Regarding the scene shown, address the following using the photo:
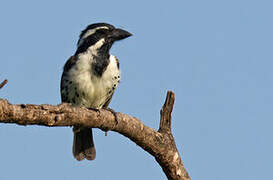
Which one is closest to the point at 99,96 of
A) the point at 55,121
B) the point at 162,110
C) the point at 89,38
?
the point at 89,38

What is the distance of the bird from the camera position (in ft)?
25.3

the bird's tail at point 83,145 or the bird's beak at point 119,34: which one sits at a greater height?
the bird's beak at point 119,34

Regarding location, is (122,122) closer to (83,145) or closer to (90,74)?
(90,74)

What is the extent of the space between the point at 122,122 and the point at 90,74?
1.82 meters

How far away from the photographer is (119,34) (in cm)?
821

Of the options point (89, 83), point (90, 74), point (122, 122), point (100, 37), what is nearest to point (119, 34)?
point (100, 37)

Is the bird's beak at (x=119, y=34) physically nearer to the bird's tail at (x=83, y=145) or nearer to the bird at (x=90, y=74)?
the bird at (x=90, y=74)

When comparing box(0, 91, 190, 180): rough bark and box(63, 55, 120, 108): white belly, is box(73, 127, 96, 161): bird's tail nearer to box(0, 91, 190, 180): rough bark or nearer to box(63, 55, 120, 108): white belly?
box(63, 55, 120, 108): white belly

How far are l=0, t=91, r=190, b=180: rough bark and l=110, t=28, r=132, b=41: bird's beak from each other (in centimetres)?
210

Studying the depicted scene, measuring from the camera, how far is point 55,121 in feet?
16.1

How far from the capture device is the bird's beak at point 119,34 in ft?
26.9

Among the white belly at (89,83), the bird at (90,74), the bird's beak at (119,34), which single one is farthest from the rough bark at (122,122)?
the bird's beak at (119,34)

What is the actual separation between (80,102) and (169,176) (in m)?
2.15

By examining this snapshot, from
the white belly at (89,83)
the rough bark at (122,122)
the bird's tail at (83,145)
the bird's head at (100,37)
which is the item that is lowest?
the rough bark at (122,122)
